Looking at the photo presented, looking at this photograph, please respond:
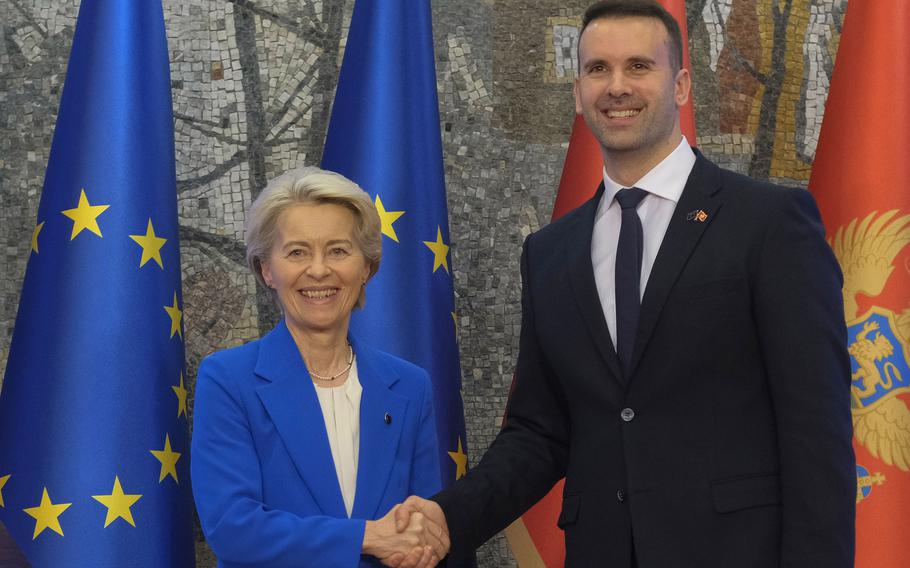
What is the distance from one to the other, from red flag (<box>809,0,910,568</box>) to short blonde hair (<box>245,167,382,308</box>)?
142 centimetres

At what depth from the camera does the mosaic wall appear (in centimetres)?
344

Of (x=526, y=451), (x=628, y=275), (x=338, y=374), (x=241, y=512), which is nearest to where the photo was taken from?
(x=241, y=512)

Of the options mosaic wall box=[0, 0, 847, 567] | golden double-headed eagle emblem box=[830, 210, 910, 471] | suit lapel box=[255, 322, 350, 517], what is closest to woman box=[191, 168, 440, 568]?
suit lapel box=[255, 322, 350, 517]

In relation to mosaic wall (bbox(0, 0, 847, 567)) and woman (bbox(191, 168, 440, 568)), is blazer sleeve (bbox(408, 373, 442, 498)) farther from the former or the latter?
mosaic wall (bbox(0, 0, 847, 567))

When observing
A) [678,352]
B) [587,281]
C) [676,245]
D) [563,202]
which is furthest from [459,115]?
[678,352]

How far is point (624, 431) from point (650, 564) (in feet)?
0.84

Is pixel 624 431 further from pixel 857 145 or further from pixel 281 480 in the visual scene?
pixel 857 145

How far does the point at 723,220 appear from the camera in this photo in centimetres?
215

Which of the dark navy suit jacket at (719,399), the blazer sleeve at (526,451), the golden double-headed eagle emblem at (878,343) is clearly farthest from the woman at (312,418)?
the golden double-headed eagle emblem at (878,343)

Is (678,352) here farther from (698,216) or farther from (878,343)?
(878,343)

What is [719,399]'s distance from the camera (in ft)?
6.83

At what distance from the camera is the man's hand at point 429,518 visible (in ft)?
7.14

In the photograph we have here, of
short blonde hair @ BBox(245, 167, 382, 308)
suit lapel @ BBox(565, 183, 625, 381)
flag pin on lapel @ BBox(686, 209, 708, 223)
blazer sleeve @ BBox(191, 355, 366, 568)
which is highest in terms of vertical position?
short blonde hair @ BBox(245, 167, 382, 308)

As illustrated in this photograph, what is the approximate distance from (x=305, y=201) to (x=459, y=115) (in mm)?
1369
